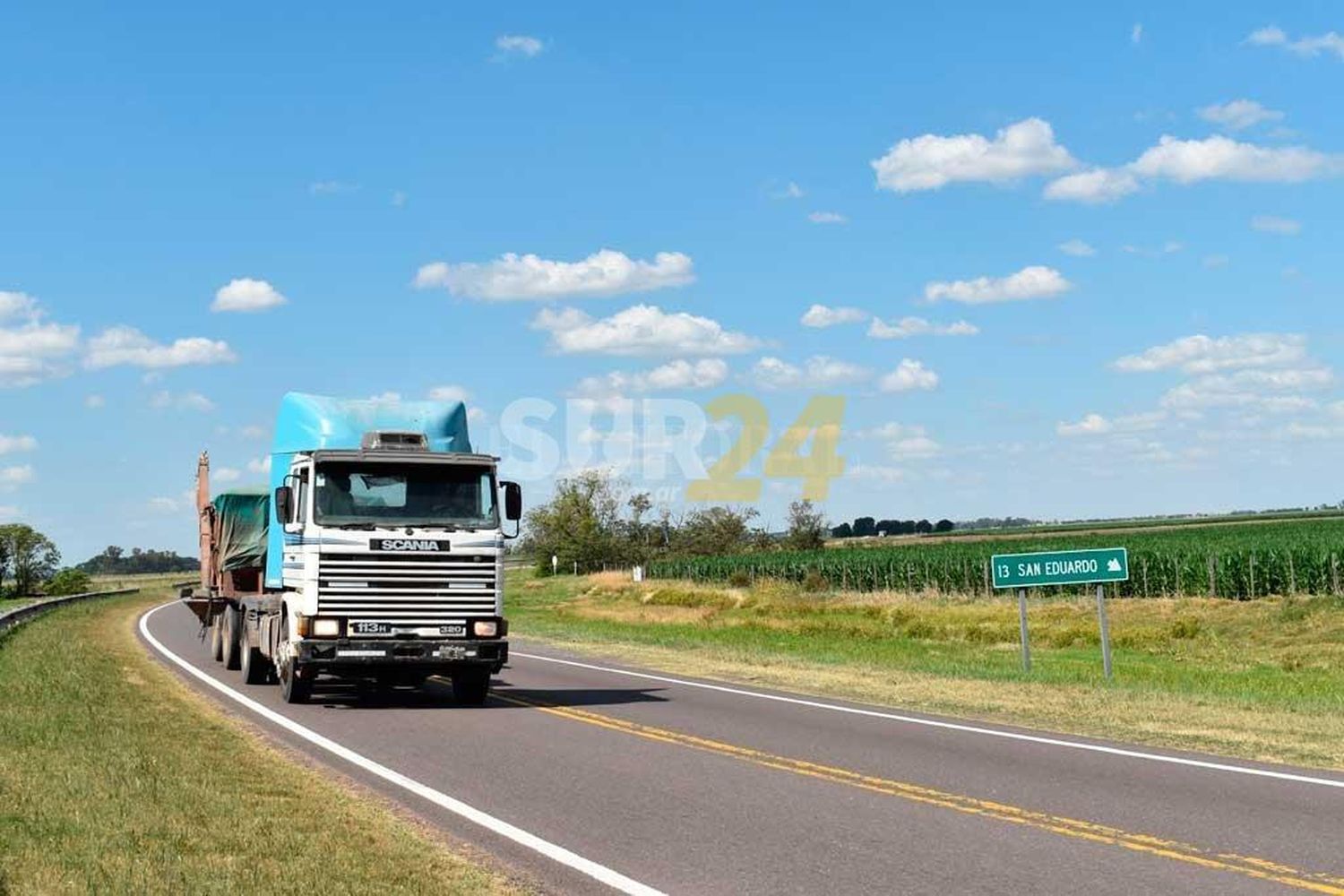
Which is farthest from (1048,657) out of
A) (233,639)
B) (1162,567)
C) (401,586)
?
(1162,567)

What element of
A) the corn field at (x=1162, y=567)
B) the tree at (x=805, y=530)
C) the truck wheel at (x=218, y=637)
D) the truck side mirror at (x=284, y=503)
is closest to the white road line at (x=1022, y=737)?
the truck side mirror at (x=284, y=503)

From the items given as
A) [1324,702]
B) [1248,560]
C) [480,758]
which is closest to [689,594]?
[1248,560]

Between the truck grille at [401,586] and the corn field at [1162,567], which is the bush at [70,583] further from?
the truck grille at [401,586]

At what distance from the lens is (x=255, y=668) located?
2253cm

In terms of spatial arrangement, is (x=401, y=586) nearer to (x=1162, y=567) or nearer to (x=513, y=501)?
(x=513, y=501)

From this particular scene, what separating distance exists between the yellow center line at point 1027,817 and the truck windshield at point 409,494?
3837mm

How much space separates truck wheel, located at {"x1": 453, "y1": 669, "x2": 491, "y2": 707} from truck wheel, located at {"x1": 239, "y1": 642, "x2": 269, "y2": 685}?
4.13m

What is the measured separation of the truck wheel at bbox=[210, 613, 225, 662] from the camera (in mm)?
26875

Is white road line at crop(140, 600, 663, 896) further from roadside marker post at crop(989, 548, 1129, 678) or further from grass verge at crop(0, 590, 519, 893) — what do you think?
roadside marker post at crop(989, 548, 1129, 678)

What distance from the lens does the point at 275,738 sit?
1536 centimetres

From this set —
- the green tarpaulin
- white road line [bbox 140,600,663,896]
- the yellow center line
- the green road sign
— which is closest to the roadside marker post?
the green road sign

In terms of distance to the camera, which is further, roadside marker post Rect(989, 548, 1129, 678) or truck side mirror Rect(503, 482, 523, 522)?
roadside marker post Rect(989, 548, 1129, 678)

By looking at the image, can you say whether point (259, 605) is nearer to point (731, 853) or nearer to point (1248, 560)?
point (731, 853)

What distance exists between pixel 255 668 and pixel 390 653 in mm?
5604
